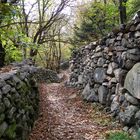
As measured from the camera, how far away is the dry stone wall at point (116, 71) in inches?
239

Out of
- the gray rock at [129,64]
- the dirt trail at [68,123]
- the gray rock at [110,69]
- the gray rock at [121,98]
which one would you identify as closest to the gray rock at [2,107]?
the dirt trail at [68,123]

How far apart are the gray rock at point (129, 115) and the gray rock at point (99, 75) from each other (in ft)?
6.43

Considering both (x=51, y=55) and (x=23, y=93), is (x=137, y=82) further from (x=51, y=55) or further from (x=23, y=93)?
(x=51, y=55)

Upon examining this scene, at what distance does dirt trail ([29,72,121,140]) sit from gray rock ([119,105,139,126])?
431 mm

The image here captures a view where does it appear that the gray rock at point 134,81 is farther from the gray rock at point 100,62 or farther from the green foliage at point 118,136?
the gray rock at point 100,62

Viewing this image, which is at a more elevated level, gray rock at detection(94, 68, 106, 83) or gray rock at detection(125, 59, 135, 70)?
gray rock at detection(125, 59, 135, 70)

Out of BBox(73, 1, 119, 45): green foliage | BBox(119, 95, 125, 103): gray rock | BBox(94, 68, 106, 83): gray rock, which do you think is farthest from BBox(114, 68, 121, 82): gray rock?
BBox(73, 1, 119, 45): green foliage

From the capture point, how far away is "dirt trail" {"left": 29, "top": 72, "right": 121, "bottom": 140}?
229 inches

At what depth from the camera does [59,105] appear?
29.4 ft

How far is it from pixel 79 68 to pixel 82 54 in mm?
734

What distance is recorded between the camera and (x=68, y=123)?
6.78 meters

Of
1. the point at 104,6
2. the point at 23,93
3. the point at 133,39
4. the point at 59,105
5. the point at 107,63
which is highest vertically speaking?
the point at 104,6

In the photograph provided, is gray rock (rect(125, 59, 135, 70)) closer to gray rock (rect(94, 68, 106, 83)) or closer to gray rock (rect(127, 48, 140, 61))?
gray rock (rect(127, 48, 140, 61))

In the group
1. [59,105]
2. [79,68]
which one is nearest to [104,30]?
[79,68]
